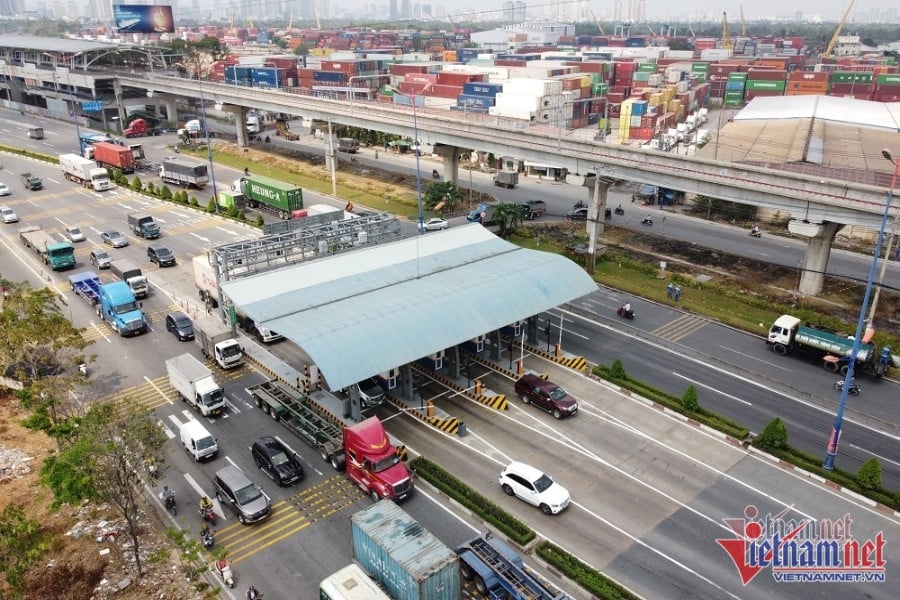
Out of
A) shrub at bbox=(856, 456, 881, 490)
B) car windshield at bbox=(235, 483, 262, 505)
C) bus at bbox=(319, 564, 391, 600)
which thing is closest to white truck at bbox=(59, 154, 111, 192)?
car windshield at bbox=(235, 483, 262, 505)

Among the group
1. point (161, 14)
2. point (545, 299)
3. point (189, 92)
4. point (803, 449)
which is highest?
point (161, 14)

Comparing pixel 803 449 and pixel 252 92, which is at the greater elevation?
pixel 252 92

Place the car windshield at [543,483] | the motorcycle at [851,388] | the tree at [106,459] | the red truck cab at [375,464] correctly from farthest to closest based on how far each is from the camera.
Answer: the motorcycle at [851,388], the red truck cab at [375,464], the car windshield at [543,483], the tree at [106,459]

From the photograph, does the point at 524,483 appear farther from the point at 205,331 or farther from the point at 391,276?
the point at 205,331

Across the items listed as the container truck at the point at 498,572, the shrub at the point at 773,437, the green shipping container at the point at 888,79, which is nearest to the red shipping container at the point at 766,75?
the green shipping container at the point at 888,79

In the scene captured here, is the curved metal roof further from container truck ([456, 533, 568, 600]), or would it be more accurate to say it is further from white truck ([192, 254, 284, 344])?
container truck ([456, 533, 568, 600])

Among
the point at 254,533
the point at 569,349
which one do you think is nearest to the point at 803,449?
the point at 569,349

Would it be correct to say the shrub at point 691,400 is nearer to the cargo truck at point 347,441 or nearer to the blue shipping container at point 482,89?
the cargo truck at point 347,441
